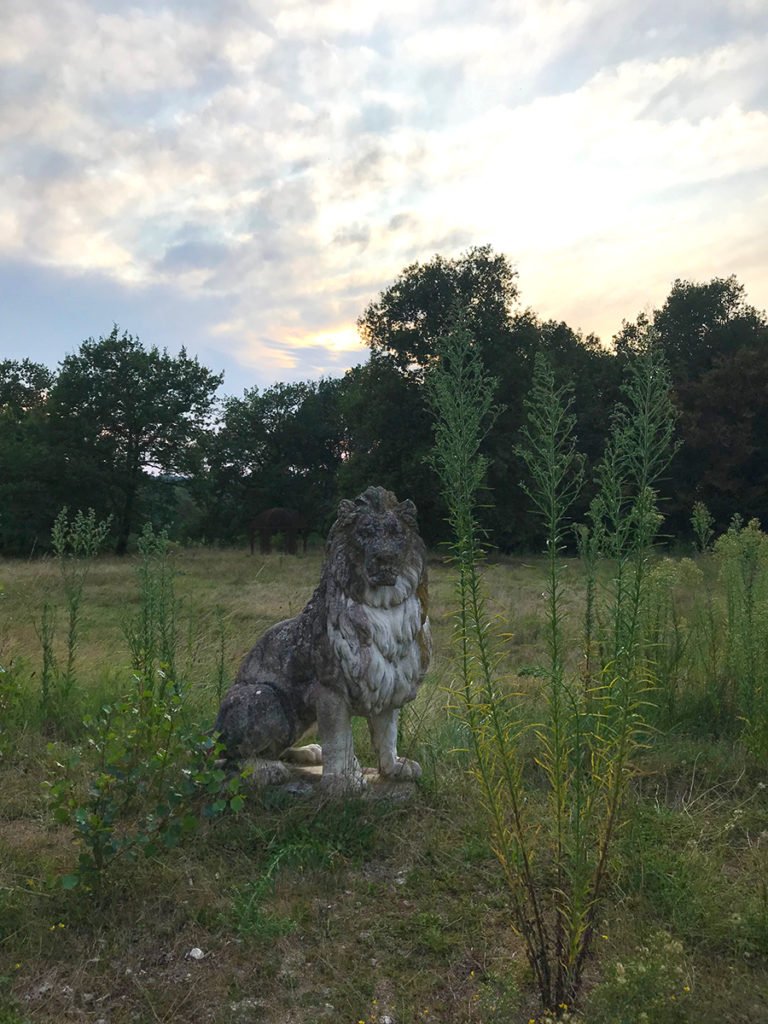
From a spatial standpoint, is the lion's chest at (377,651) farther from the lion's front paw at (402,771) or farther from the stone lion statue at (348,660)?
the lion's front paw at (402,771)

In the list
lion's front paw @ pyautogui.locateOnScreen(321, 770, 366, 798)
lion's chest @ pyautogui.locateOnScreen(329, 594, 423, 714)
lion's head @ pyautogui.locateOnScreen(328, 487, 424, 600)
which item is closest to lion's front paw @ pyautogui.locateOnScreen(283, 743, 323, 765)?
lion's front paw @ pyautogui.locateOnScreen(321, 770, 366, 798)

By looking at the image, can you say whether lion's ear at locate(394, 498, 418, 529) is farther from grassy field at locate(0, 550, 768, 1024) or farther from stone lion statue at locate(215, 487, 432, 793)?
grassy field at locate(0, 550, 768, 1024)

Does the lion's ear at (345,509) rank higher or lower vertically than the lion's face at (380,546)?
higher

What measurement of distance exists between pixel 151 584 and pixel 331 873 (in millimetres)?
2708

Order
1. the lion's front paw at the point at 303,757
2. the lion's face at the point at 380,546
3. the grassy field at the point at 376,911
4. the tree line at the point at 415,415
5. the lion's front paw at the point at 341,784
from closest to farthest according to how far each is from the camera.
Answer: the grassy field at the point at 376,911 < the lion's face at the point at 380,546 < the lion's front paw at the point at 341,784 < the lion's front paw at the point at 303,757 < the tree line at the point at 415,415

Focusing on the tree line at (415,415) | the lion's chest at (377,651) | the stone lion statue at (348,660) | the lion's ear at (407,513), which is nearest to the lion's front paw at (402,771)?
the stone lion statue at (348,660)

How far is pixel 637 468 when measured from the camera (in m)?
2.55

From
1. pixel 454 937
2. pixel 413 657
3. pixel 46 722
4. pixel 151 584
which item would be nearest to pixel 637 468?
pixel 413 657

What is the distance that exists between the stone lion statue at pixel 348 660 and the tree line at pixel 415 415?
674 inches

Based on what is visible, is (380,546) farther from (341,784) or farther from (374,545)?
(341,784)

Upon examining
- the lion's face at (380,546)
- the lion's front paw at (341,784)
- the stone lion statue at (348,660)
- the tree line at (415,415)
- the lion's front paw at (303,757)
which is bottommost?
the lion's front paw at (303,757)

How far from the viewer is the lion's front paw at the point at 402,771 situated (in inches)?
162

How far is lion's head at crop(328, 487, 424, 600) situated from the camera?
3.79 m

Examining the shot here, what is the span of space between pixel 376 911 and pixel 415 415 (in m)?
21.4
